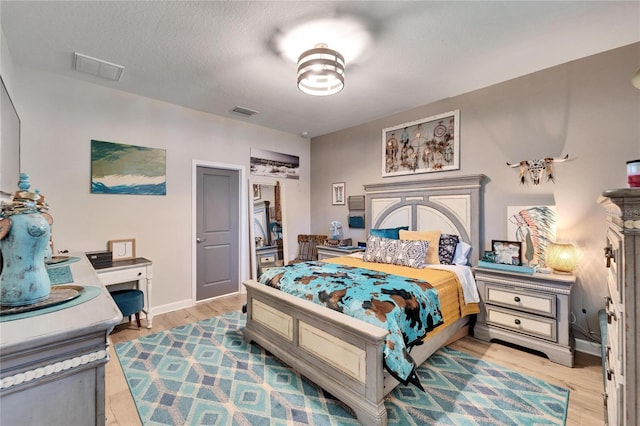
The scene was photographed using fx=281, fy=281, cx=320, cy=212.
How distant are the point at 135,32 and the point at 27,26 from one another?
79 cm

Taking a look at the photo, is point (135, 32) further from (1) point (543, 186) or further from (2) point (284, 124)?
(1) point (543, 186)

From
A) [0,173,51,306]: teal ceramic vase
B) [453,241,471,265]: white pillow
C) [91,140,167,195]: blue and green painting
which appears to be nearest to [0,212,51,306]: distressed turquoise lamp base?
[0,173,51,306]: teal ceramic vase

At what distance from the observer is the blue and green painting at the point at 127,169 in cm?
318

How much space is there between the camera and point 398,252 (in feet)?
10.5

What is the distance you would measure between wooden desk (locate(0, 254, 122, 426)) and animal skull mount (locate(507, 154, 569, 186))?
3.59 metres

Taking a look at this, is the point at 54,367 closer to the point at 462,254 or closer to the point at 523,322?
the point at 523,322

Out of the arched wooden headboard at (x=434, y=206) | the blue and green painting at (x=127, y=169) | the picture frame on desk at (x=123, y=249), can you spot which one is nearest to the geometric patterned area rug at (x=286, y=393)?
the picture frame on desk at (x=123, y=249)

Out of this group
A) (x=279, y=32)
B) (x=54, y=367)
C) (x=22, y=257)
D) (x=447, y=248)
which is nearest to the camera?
(x=54, y=367)

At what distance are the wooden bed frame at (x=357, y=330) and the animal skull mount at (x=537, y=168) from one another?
0.40m

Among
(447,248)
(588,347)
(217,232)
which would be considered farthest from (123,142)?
(588,347)

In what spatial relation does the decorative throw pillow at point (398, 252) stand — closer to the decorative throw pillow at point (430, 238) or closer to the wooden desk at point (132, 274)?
the decorative throw pillow at point (430, 238)

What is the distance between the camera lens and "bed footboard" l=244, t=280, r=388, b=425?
5.59 ft

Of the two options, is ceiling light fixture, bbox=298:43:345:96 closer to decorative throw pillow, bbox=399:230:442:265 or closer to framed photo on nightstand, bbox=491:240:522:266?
decorative throw pillow, bbox=399:230:442:265

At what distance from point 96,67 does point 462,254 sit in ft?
14.2
